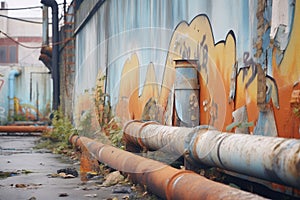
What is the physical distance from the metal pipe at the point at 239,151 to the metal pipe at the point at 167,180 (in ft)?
0.82

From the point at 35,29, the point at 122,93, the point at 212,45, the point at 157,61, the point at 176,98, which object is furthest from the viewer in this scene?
the point at 35,29

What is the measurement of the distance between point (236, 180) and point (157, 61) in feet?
15.3

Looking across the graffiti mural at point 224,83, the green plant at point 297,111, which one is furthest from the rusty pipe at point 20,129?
the green plant at point 297,111

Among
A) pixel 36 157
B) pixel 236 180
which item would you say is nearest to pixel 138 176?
pixel 236 180

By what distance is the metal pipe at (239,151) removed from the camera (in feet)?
13.6

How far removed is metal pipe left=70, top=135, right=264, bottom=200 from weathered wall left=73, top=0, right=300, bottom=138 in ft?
3.01

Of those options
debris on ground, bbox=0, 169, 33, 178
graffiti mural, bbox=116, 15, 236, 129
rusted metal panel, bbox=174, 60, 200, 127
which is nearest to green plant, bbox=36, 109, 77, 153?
graffiti mural, bbox=116, 15, 236, 129

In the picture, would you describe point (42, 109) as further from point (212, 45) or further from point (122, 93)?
point (212, 45)

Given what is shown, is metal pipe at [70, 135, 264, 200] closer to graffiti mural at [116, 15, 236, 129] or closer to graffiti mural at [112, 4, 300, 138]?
graffiti mural at [112, 4, 300, 138]

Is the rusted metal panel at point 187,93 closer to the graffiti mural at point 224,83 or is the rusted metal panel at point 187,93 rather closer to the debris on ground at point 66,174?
the graffiti mural at point 224,83

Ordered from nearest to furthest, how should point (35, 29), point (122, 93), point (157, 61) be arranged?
point (157, 61) → point (122, 93) → point (35, 29)

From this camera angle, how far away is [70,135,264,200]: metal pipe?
4461 millimetres

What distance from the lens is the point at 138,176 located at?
22.5ft

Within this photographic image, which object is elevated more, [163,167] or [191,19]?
[191,19]
